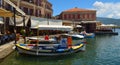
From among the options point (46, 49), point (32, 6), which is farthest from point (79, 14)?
point (46, 49)

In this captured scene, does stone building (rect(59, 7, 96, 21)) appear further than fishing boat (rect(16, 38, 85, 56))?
Yes

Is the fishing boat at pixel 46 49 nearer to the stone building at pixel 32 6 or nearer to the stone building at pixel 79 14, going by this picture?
the stone building at pixel 32 6

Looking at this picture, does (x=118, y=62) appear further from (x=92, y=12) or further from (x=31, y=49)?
(x=92, y=12)

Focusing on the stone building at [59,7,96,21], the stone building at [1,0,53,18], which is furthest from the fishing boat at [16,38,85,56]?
the stone building at [59,7,96,21]

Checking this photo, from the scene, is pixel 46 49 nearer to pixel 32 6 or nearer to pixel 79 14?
pixel 32 6

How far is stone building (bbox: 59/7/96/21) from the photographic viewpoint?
86000 mm

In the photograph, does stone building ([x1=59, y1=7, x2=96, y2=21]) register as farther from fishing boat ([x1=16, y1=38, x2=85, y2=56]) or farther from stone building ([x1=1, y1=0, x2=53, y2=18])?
fishing boat ([x1=16, y1=38, x2=85, y2=56])

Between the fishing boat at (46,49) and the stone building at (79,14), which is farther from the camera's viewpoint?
the stone building at (79,14)

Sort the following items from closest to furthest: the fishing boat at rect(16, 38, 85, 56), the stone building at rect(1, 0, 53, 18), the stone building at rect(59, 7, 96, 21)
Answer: the fishing boat at rect(16, 38, 85, 56)
the stone building at rect(1, 0, 53, 18)
the stone building at rect(59, 7, 96, 21)

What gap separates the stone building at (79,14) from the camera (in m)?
86.0

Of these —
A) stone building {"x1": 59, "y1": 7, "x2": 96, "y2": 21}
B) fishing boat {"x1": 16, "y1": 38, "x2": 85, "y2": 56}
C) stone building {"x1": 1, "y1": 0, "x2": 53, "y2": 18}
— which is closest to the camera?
fishing boat {"x1": 16, "y1": 38, "x2": 85, "y2": 56}

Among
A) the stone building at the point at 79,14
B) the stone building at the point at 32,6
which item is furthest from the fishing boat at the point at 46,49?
the stone building at the point at 79,14

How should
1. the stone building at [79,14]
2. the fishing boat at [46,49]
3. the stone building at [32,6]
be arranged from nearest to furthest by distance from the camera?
the fishing boat at [46,49]
the stone building at [32,6]
the stone building at [79,14]

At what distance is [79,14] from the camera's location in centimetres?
8750
